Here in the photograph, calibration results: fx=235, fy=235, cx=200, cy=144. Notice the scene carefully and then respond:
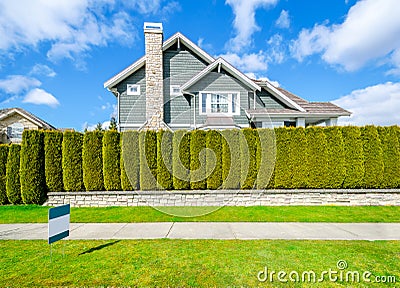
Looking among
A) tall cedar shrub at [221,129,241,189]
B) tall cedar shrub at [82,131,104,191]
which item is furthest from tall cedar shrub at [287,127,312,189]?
tall cedar shrub at [82,131,104,191]

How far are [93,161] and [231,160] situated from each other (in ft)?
15.9

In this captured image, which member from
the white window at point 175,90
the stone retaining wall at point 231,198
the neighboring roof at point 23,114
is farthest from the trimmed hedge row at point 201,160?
A: the neighboring roof at point 23,114

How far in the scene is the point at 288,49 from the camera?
1159 cm

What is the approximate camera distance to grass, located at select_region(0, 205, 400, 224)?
19.9 ft

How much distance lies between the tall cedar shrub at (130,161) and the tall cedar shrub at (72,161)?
145cm

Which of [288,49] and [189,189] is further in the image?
[288,49]

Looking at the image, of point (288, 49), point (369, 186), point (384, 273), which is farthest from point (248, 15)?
point (384, 273)

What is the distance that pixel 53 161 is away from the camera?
805 cm

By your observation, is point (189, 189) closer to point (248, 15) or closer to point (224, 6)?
point (248, 15)

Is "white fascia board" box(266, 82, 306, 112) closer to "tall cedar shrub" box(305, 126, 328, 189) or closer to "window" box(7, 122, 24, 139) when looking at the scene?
"tall cedar shrub" box(305, 126, 328, 189)

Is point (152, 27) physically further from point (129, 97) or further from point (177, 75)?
point (129, 97)

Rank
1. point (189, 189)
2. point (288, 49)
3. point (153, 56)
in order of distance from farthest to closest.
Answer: point (153, 56)
point (288, 49)
point (189, 189)

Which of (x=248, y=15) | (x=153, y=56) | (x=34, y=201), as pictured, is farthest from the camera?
(x=153, y=56)

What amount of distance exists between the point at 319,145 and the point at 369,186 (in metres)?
2.13
